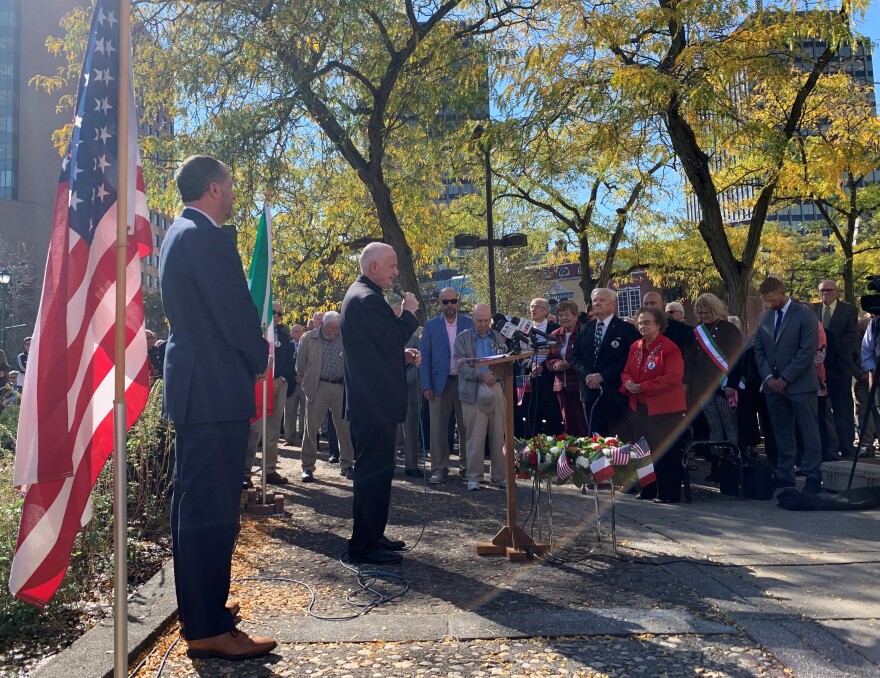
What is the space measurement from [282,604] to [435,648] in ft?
4.10

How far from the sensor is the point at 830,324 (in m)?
11.4

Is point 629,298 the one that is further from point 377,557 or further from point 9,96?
point 377,557

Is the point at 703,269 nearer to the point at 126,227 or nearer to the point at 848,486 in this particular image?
the point at 848,486

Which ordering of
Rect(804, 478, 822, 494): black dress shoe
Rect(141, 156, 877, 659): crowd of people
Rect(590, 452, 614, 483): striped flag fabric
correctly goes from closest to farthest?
Rect(141, 156, 877, 659): crowd of people → Rect(590, 452, 614, 483): striped flag fabric → Rect(804, 478, 822, 494): black dress shoe

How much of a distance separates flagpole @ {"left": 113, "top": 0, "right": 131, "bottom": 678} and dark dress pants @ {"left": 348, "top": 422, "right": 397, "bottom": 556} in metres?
2.73

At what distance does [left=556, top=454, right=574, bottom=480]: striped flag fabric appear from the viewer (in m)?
6.05

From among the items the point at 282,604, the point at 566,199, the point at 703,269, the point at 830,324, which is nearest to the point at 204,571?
the point at 282,604

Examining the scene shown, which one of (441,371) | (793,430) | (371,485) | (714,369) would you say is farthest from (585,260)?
(371,485)

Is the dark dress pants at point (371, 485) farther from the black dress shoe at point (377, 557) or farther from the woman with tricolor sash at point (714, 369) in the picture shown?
the woman with tricolor sash at point (714, 369)

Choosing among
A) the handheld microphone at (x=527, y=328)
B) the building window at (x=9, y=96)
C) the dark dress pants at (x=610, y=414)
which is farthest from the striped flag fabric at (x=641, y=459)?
the building window at (x=9, y=96)

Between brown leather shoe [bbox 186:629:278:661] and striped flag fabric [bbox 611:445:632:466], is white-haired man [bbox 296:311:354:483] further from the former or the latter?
brown leather shoe [bbox 186:629:278:661]

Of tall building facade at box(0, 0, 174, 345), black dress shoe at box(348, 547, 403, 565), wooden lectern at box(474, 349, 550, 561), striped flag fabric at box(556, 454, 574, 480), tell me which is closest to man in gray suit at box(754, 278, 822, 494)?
striped flag fabric at box(556, 454, 574, 480)

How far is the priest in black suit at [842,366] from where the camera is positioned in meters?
11.3

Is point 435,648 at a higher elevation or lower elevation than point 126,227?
lower
